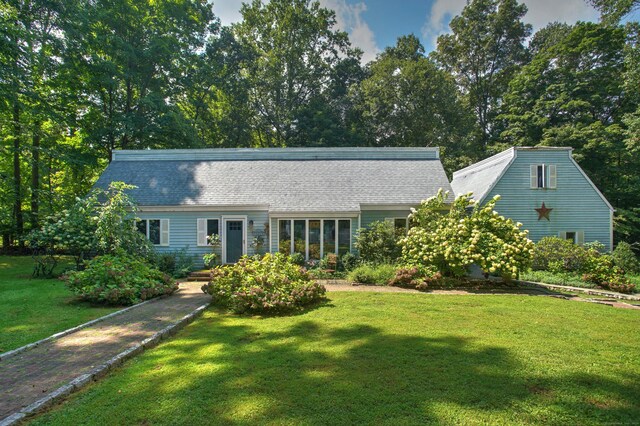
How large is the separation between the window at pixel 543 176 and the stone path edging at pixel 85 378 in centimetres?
1700

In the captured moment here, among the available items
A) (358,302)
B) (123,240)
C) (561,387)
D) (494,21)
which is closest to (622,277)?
(358,302)

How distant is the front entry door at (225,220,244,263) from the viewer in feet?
51.8

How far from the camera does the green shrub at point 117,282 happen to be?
875 centimetres

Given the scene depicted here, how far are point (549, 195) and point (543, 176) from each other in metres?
0.99

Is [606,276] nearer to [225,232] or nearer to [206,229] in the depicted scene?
[225,232]

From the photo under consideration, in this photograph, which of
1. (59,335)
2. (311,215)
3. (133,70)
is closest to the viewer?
(59,335)

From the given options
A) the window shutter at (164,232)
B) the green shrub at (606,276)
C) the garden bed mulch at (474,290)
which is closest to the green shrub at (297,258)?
the garden bed mulch at (474,290)

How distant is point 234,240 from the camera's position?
15.8 m

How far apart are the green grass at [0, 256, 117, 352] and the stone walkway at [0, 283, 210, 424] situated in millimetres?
643

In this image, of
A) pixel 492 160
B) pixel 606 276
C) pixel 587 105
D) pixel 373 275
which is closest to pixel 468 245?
pixel 373 275

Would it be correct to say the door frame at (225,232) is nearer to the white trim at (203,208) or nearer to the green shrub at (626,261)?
the white trim at (203,208)

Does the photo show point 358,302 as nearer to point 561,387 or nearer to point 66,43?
point 561,387

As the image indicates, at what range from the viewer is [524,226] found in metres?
15.9

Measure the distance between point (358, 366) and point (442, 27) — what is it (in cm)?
3541
